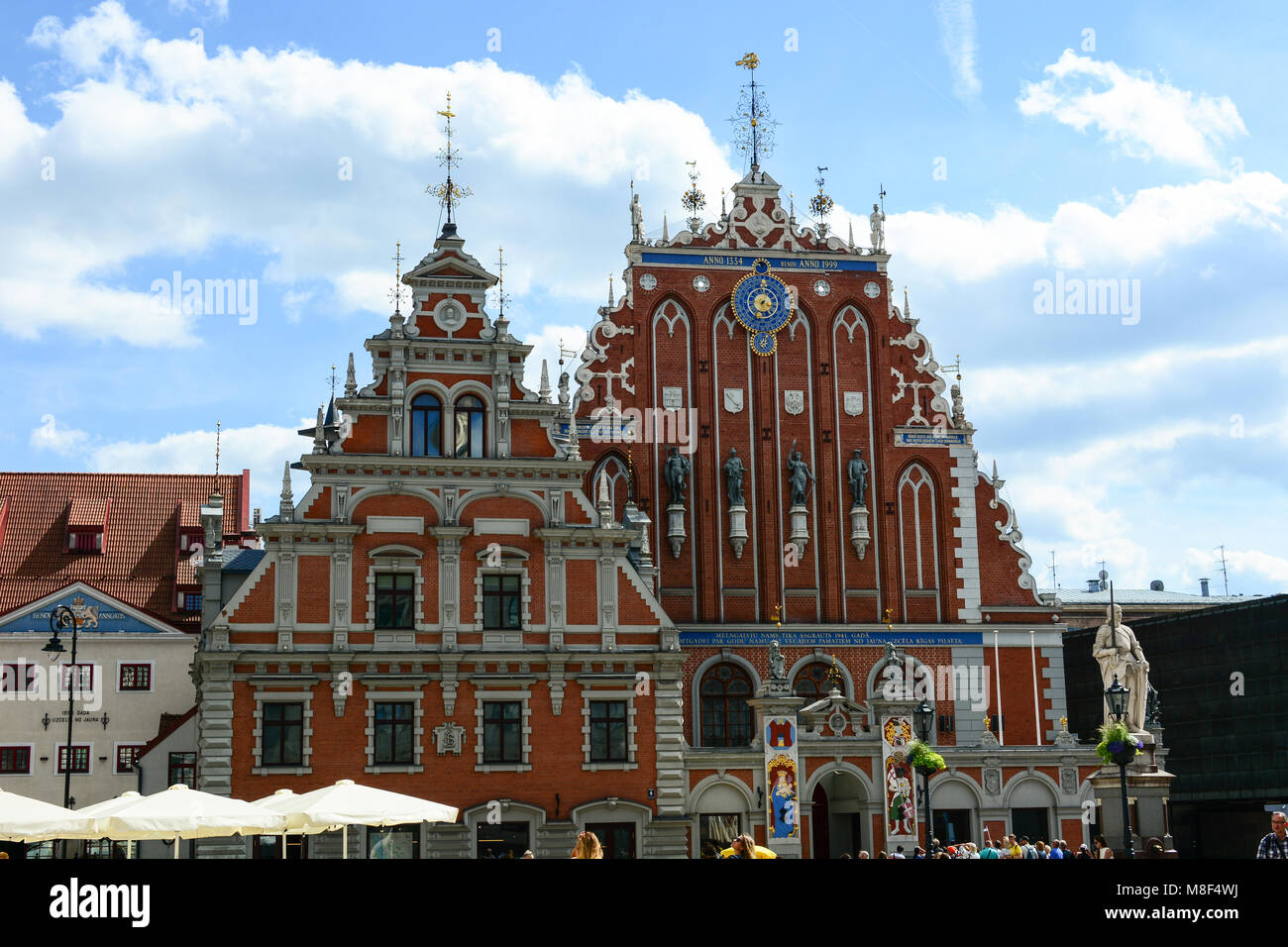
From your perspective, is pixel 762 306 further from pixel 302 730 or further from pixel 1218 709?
pixel 1218 709

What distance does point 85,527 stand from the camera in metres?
54.6

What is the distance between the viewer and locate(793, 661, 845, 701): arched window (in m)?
45.3

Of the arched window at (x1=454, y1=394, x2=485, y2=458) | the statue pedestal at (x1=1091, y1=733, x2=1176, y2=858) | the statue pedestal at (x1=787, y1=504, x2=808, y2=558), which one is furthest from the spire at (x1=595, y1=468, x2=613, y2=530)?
the statue pedestal at (x1=1091, y1=733, x2=1176, y2=858)

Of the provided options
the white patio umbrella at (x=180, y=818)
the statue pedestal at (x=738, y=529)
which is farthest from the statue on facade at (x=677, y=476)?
the white patio umbrella at (x=180, y=818)

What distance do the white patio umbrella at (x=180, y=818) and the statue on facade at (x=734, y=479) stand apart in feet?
75.0

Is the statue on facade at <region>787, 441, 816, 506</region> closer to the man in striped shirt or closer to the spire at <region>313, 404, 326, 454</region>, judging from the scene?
the spire at <region>313, 404, 326, 454</region>

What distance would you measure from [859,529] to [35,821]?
28.6m

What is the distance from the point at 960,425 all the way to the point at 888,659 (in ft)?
28.6

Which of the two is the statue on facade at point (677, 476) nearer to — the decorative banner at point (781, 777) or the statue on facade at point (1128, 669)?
the decorative banner at point (781, 777)

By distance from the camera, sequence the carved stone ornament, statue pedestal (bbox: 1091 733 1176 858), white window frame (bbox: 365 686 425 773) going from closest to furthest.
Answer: statue pedestal (bbox: 1091 733 1176 858) → white window frame (bbox: 365 686 425 773) → the carved stone ornament

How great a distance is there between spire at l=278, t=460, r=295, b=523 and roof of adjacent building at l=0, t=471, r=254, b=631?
47.0 ft

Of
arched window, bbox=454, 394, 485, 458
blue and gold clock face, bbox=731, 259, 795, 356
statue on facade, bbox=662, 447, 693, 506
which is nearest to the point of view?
arched window, bbox=454, 394, 485, 458

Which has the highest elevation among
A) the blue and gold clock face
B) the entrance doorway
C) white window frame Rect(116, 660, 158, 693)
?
the blue and gold clock face
